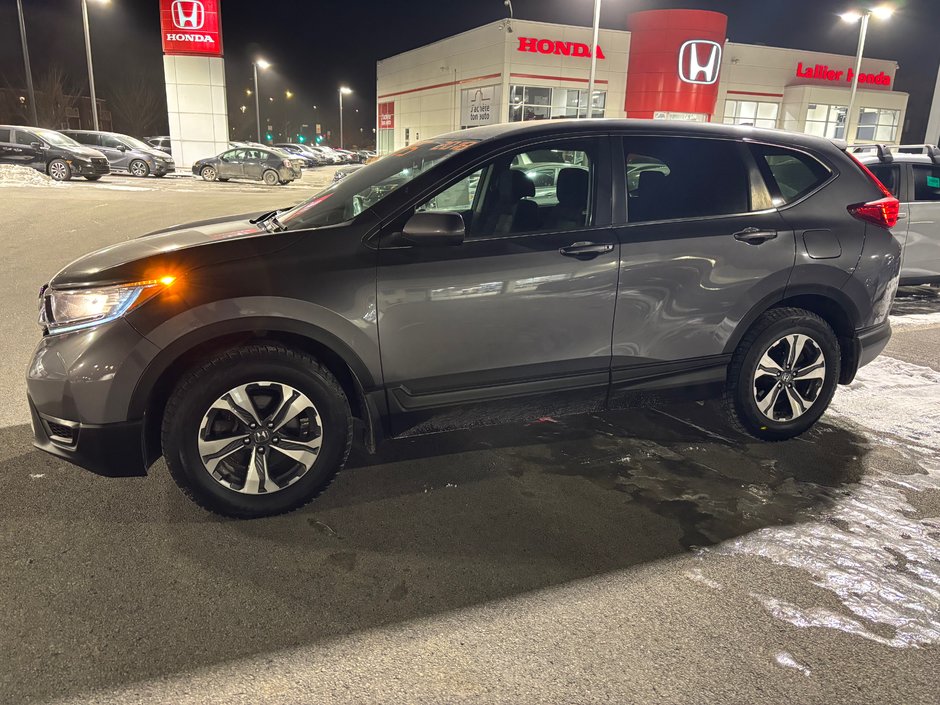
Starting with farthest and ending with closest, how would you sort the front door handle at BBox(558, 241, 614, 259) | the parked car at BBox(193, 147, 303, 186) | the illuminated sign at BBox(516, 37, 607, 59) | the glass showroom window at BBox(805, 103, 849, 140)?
the glass showroom window at BBox(805, 103, 849, 140)
the illuminated sign at BBox(516, 37, 607, 59)
the parked car at BBox(193, 147, 303, 186)
the front door handle at BBox(558, 241, 614, 259)

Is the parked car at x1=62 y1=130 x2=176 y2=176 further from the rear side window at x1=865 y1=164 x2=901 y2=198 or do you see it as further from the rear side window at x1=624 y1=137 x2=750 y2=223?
the rear side window at x1=624 y1=137 x2=750 y2=223

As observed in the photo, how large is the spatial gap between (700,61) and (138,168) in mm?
26948

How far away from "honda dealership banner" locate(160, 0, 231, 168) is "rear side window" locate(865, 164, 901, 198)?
31.4m

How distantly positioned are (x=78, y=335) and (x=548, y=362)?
7.26 ft

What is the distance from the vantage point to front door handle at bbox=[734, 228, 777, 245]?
3.95 meters

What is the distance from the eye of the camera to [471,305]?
→ 3.42 meters

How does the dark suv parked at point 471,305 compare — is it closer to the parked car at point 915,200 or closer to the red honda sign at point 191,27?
the parked car at point 915,200

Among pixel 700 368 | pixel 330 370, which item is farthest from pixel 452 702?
pixel 700 368

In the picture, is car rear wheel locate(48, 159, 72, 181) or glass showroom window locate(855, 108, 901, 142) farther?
glass showroom window locate(855, 108, 901, 142)

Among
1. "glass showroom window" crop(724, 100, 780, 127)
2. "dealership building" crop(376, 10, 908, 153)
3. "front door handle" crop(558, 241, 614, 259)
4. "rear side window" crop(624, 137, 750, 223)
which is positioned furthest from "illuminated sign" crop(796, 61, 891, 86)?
"front door handle" crop(558, 241, 614, 259)

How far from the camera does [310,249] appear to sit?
326cm

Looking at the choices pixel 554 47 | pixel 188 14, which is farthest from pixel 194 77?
pixel 554 47

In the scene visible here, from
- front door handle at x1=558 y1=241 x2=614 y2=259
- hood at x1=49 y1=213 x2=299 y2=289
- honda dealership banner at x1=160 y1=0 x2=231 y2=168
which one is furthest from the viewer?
honda dealership banner at x1=160 y1=0 x2=231 y2=168

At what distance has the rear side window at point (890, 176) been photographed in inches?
316
